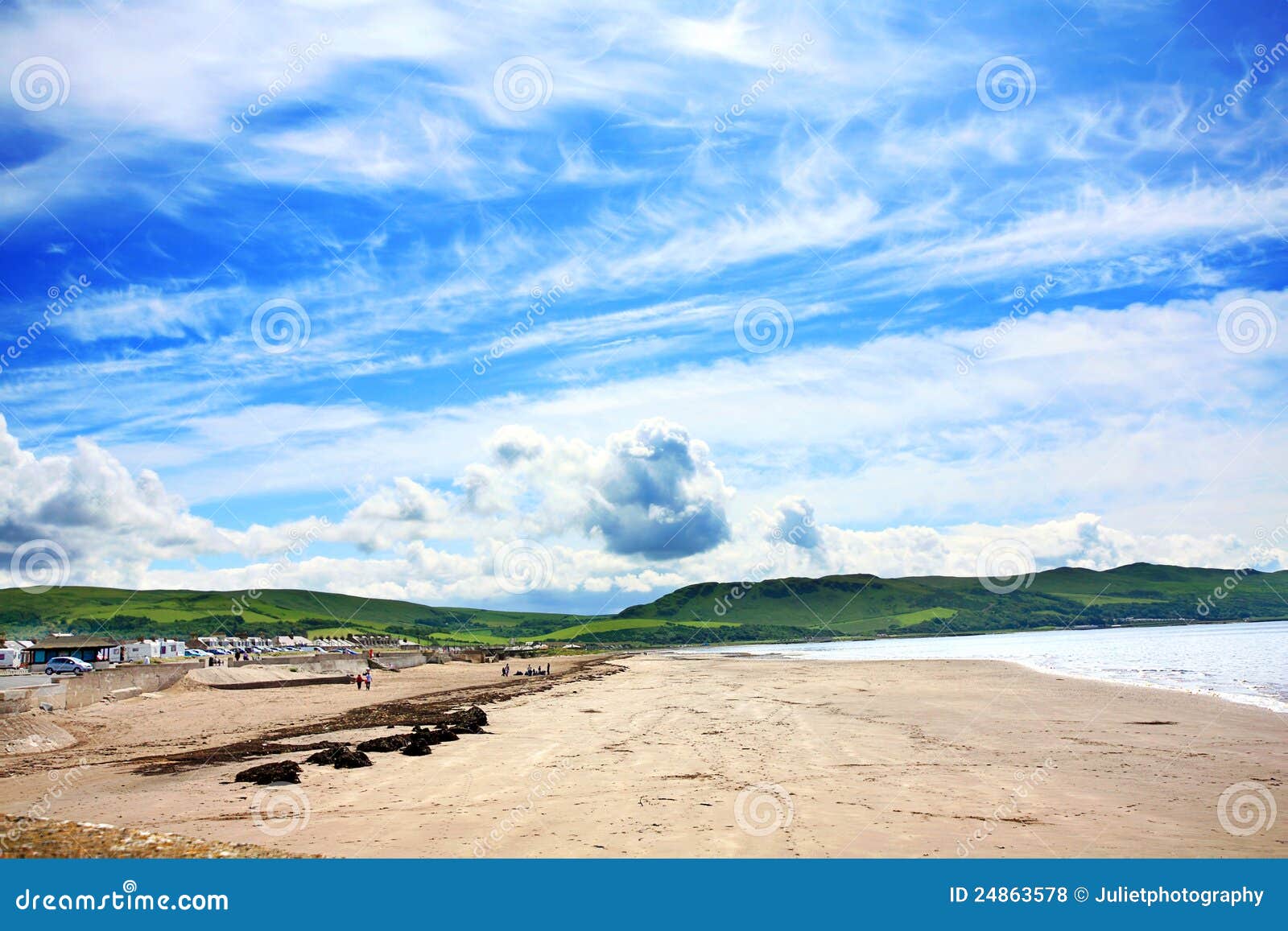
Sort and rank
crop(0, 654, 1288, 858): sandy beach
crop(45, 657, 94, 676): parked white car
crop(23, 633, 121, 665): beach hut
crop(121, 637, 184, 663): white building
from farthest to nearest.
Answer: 1. crop(121, 637, 184, 663): white building
2. crop(23, 633, 121, 665): beach hut
3. crop(45, 657, 94, 676): parked white car
4. crop(0, 654, 1288, 858): sandy beach

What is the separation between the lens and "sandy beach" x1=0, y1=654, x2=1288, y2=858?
1196cm

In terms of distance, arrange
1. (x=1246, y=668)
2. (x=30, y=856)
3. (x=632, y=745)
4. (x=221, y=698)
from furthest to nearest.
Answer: (x=1246, y=668)
(x=221, y=698)
(x=632, y=745)
(x=30, y=856)

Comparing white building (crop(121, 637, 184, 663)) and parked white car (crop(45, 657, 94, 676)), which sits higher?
parked white car (crop(45, 657, 94, 676))

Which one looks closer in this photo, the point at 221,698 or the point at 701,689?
the point at 221,698

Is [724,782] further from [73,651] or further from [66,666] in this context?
[73,651]

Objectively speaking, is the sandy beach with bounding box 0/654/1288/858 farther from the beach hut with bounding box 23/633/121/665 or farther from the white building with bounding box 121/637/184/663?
the white building with bounding box 121/637/184/663

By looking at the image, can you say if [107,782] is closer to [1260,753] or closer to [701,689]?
[1260,753]

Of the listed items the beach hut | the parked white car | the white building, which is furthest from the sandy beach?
the white building

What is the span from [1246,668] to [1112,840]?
48.8 meters

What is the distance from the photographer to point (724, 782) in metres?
16.5

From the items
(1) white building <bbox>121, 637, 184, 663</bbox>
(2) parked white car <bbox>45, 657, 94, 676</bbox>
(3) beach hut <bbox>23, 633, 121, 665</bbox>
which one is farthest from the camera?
(1) white building <bbox>121, 637, 184, 663</bbox>

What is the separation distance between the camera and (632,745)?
2302 centimetres

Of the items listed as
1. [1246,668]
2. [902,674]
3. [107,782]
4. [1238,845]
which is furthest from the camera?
[902,674]

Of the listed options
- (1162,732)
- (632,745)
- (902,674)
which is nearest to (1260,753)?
(1162,732)
